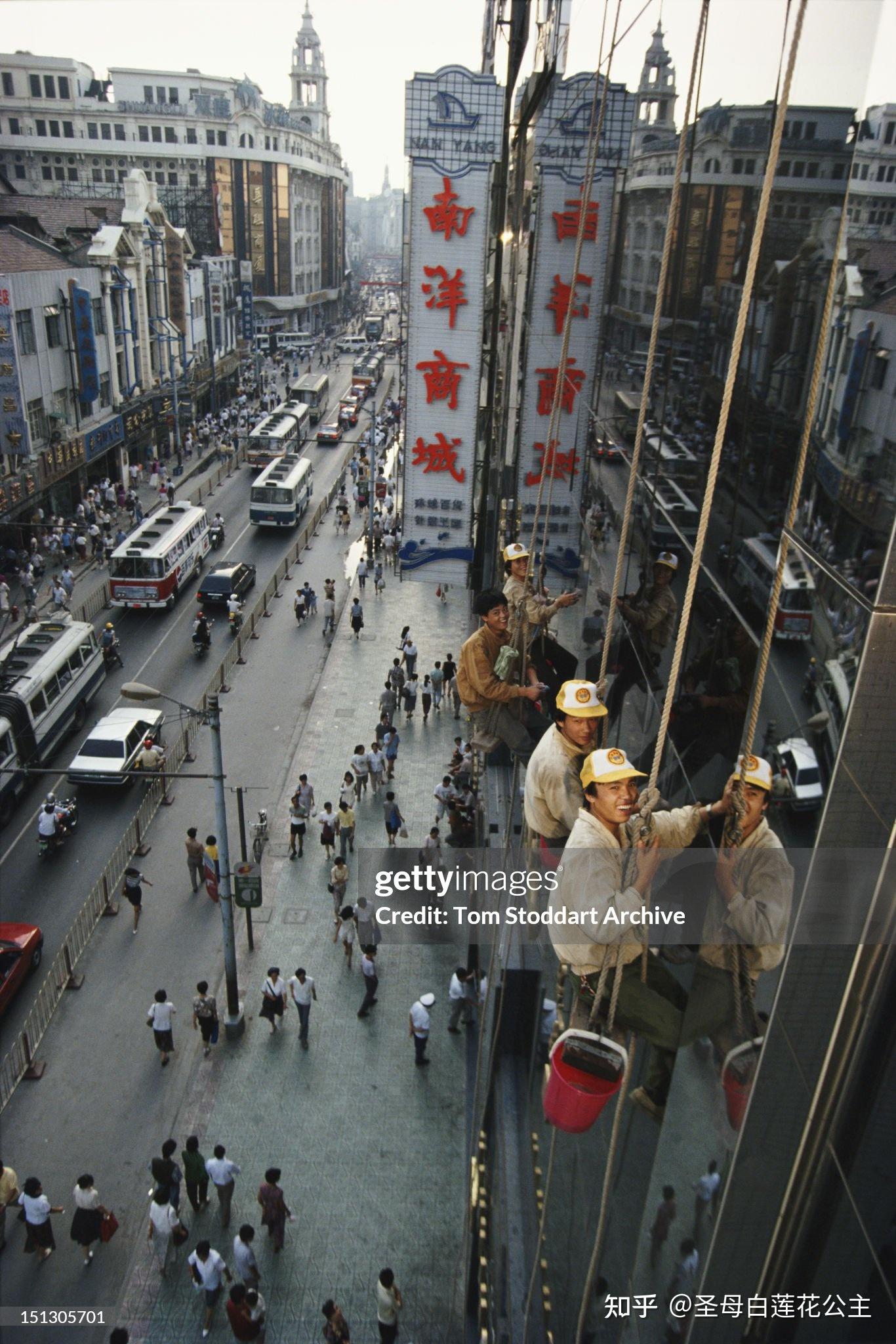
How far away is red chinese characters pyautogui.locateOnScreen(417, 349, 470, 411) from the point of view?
15273 mm

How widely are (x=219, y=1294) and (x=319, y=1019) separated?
15.3ft

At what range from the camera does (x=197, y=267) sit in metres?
53.1

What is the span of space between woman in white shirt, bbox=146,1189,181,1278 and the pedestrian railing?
11.6ft

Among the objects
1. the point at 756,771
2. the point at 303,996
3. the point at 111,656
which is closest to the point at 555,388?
the point at 303,996

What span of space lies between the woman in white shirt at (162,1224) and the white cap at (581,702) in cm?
865

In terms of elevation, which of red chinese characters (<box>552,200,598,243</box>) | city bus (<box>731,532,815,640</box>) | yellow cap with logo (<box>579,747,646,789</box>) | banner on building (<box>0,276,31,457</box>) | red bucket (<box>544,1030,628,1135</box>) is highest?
red chinese characters (<box>552,200,598,243</box>)

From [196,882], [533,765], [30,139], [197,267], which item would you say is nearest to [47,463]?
[196,882]

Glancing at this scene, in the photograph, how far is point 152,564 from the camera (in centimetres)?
2873

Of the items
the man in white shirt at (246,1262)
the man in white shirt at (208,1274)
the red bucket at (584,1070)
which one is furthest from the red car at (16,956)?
the red bucket at (584,1070)

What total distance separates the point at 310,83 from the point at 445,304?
380 ft

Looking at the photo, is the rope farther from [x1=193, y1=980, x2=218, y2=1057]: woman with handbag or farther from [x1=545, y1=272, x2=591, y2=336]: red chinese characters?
[x1=193, y1=980, x2=218, y2=1057]: woman with handbag

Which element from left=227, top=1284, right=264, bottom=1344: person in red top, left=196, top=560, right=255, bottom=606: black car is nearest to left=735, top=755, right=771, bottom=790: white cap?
left=227, top=1284, right=264, bottom=1344: person in red top

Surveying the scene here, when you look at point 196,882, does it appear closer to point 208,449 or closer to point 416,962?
point 416,962

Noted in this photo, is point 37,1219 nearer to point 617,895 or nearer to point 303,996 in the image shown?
point 303,996
